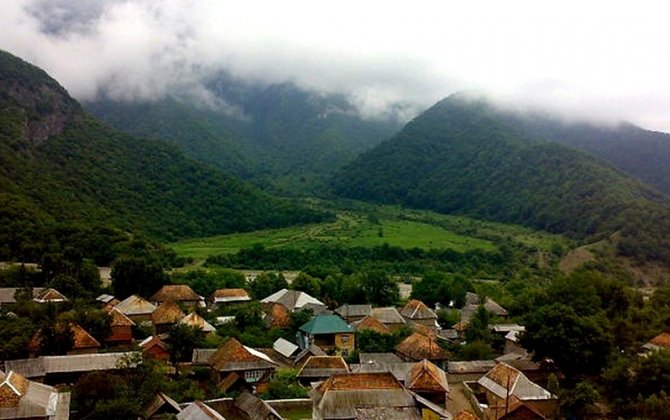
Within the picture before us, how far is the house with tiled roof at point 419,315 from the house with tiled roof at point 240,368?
18.2 m

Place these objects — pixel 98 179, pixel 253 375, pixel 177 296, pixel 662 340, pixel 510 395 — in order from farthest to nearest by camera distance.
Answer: pixel 98 179, pixel 177 296, pixel 662 340, pixel 253 375, pixel 510 395

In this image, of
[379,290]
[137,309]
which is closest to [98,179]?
[137,309]

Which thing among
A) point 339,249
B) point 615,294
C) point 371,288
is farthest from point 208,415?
point 339,249

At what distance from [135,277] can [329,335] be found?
18281 mm

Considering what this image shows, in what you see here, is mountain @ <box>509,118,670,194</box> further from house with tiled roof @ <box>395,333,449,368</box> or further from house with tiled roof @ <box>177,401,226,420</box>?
house with tiled roof @ <box>177,401,226,420</box>

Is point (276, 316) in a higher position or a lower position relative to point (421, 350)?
lower

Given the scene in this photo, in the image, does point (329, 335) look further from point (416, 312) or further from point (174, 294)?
point (174, 294)

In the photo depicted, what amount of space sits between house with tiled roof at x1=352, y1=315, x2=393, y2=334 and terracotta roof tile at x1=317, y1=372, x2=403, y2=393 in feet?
50.1

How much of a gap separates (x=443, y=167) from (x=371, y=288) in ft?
347

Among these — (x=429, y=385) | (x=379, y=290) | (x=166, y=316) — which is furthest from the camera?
(x=379, y=290)

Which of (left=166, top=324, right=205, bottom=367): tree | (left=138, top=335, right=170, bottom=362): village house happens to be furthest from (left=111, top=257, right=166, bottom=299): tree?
(left=166, top=324, right=205, bottom=367): tree

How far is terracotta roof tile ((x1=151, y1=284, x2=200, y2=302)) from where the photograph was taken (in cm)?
5075

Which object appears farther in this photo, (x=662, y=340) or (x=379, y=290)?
(x=379, y=290)

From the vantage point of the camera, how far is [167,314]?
44.1 meters
